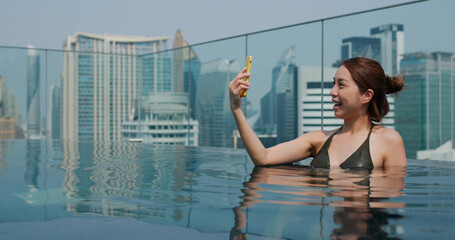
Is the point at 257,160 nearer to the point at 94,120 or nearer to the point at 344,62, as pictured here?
the point at 344,62

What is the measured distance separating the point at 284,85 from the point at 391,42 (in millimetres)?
16265

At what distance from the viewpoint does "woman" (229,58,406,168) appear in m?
1.90

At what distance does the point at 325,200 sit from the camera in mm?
1138

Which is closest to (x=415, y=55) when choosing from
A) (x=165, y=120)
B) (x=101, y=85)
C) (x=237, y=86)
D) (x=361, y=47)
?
(x=361, y=47)

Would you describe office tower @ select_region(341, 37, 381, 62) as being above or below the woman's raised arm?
above

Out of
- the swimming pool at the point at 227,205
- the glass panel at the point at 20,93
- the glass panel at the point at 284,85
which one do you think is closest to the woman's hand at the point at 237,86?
the swimming pool at the point at 227,205

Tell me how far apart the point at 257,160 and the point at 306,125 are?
66.9 m

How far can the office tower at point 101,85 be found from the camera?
84438 mm

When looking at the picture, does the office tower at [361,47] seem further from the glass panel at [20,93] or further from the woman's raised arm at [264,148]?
the woman's raised arm at [264,148]

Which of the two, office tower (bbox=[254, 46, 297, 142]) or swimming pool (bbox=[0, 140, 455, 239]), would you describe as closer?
swimming pool (bbox=[0, 140, 455, 239])

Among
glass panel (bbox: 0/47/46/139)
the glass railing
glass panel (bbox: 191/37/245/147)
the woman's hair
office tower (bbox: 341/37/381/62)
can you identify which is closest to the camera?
the woman's hair

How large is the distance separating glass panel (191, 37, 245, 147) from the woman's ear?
54.3 meters

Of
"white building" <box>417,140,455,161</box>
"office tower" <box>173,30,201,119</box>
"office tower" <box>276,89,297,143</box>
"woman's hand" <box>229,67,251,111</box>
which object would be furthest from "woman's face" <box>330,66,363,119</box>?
"white building" <box>417,140,455,161</box>

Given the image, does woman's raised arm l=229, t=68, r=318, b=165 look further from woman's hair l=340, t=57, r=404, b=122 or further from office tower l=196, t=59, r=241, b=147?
office tower l=196, t=59, r=241, b=147
